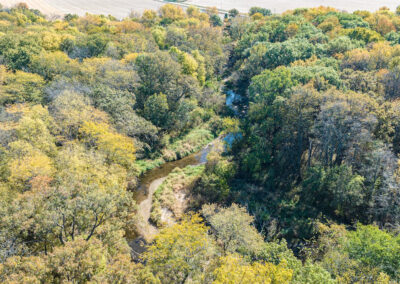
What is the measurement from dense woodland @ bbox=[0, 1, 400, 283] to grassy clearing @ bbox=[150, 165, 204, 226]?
9.6 inches

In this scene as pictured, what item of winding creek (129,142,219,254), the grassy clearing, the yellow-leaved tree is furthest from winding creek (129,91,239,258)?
the yellow-leaved tree

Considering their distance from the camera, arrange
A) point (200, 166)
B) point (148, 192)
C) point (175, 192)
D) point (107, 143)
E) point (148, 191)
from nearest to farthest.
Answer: point (107, 143)
point (175, 192)
point (148, 192)
point (148, 191)
point (200, 166)

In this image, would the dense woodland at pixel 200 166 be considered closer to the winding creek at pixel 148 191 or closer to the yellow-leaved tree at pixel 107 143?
the yellow-leaved tree at pixel 107 143

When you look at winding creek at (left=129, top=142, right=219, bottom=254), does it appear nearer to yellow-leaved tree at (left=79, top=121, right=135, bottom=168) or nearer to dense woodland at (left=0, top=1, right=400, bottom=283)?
dense woodland at (left=0, top=1, right=400, bottom=283)

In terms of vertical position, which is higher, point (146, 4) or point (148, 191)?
point (146, 4)

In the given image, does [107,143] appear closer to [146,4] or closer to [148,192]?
[148,192]

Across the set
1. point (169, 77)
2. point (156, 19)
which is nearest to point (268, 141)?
point (169, 77)

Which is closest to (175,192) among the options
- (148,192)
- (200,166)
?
(148,192)

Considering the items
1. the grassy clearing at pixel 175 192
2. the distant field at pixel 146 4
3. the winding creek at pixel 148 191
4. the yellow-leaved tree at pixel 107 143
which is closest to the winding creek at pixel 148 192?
the winding creek at pixel 148 191

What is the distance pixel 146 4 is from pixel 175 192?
133m

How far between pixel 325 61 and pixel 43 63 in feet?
188

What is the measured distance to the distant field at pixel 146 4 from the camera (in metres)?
129

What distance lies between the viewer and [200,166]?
5288 cm

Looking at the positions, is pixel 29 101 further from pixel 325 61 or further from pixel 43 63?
pixel 325 61
